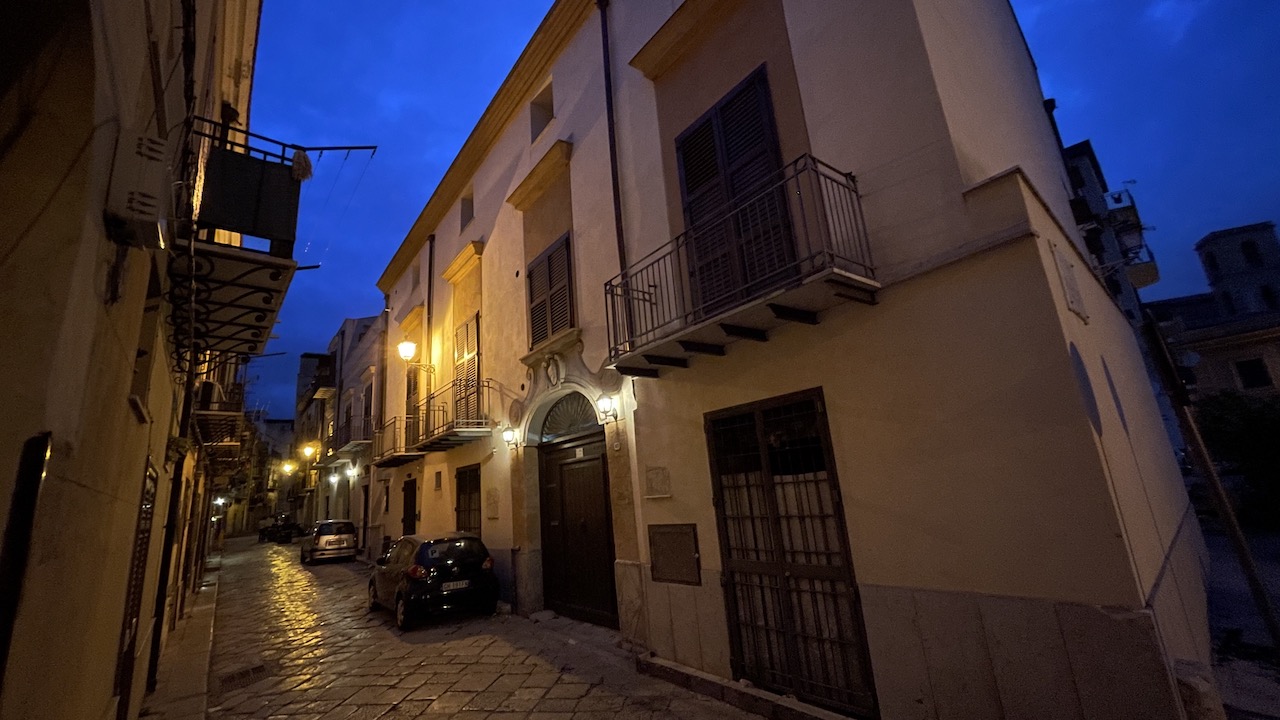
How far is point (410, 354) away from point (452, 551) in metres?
5.83

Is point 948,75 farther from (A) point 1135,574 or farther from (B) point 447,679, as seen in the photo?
(B) point 447,679

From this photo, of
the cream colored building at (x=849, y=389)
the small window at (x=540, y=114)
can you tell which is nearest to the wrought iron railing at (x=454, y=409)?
the cream colored building at (x=849, y=389)

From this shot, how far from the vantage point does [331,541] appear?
19.0m

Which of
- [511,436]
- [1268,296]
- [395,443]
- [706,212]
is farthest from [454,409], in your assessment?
[1268,296]

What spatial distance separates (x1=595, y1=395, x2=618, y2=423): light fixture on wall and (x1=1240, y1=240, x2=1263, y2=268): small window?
161 feet

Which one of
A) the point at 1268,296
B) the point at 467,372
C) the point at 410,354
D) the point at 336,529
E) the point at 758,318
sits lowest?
the point at 336,529

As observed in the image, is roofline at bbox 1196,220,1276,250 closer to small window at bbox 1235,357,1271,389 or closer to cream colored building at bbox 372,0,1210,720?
small window at bbox 1235,357,1271,389

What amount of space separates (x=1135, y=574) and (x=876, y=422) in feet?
6.14

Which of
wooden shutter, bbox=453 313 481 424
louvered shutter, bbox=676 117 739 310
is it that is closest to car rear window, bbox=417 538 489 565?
wooden shutter, bbox=453 313 481 424

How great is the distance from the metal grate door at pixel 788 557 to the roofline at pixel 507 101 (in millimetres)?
8249

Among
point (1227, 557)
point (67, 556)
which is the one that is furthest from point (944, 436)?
point (1227, 557)

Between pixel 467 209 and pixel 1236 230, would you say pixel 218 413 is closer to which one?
pixel 467 209

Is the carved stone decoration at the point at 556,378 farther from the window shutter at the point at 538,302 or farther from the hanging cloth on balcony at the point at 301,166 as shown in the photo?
the hanging cloth on balcony at the point at 301,166

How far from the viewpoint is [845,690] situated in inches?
189
